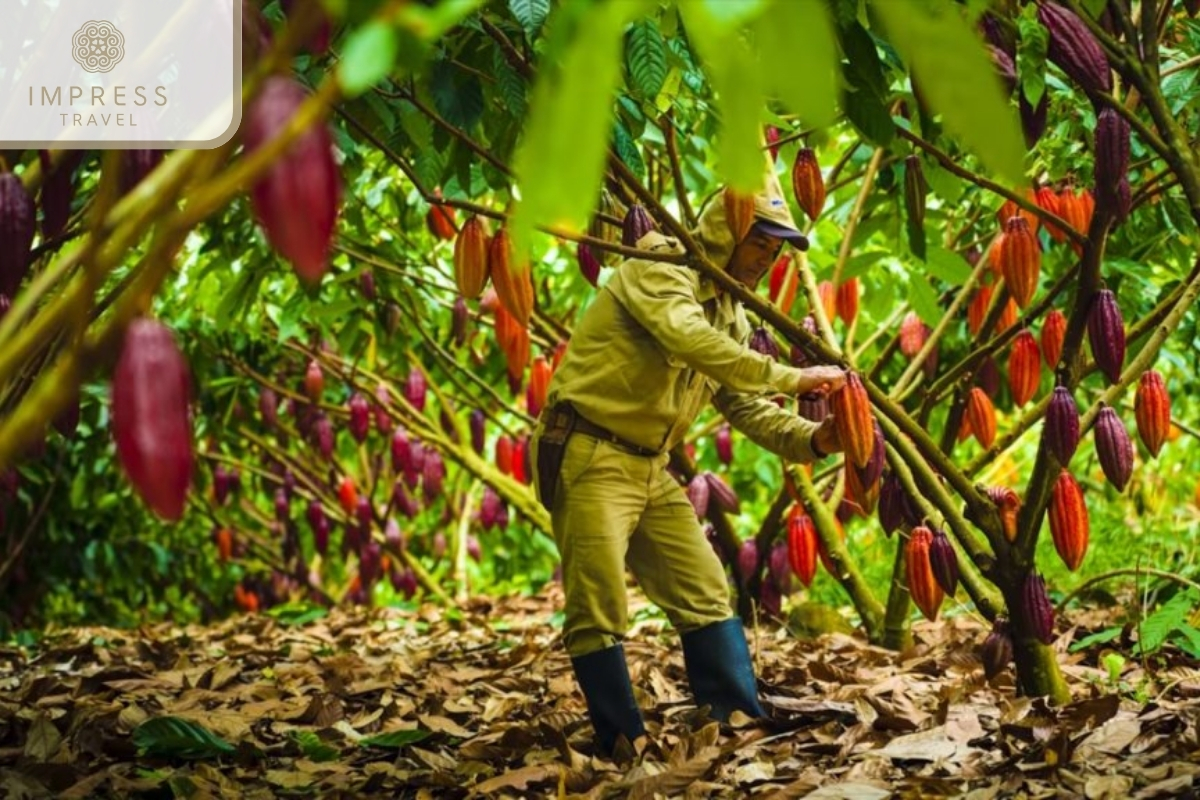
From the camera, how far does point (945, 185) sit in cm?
260

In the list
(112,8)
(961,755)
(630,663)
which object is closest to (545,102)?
(112,8)

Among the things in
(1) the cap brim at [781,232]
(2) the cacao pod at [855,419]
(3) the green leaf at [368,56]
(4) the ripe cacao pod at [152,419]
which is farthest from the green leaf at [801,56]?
(1) the cap brim at [781,232]

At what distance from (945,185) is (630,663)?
145 centimetres

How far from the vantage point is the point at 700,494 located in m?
3.48

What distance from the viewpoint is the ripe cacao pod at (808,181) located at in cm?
260

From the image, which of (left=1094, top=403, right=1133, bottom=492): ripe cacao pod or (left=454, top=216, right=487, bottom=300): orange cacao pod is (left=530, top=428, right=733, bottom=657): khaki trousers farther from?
(left=1094, top=403, right=1133, bottom=492): ripe cacao pod

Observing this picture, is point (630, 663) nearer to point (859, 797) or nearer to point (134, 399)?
point (859, 797)

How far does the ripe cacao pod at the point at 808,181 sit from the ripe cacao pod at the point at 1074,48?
0.64 m

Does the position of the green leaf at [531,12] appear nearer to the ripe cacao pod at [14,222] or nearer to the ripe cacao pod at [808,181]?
the ripe cacao pod at [14,222]

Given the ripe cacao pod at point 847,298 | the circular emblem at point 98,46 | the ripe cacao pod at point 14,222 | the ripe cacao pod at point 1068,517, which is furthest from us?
the ripe cacao pod at point 847,298

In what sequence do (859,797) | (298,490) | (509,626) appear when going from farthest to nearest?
(298,490)
(509,626)
(859,797)

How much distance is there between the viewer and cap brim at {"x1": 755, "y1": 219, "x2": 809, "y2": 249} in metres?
2.47

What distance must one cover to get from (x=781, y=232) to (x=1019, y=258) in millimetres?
507

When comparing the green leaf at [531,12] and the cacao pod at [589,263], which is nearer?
the green leaf at [531,12]
